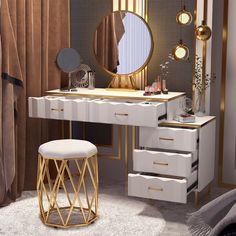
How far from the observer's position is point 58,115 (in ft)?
12.9

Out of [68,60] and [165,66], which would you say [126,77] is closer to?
[165,66]

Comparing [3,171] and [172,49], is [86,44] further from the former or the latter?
[3,171]

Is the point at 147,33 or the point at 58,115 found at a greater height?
the point at 147,33

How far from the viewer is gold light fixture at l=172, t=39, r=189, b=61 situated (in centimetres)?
396

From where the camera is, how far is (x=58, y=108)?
3904 millimetres

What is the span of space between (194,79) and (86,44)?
96cm

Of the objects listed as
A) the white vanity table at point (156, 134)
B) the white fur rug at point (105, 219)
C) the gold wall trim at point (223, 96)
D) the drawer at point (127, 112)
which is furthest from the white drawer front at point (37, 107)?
the gold wall trim at point (223, 96)

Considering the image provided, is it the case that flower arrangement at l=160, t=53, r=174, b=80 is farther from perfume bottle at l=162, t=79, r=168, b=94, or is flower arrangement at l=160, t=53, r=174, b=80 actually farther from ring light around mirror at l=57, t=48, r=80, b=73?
ring light around mirror at l=57, t=48, r=80, b=73

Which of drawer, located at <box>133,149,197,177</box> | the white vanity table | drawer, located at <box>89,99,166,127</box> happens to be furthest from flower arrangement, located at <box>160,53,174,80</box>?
drawer, located at <box>133,149,197,177</box>

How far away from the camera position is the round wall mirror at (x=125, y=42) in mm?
4164

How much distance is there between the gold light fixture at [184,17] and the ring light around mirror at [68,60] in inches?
33.0

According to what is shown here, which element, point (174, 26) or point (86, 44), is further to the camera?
point (86, 44)

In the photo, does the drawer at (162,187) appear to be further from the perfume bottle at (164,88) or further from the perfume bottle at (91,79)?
the perfume bottle at (91,79)

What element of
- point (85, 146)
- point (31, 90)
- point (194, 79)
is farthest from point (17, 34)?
point (194, 79)
